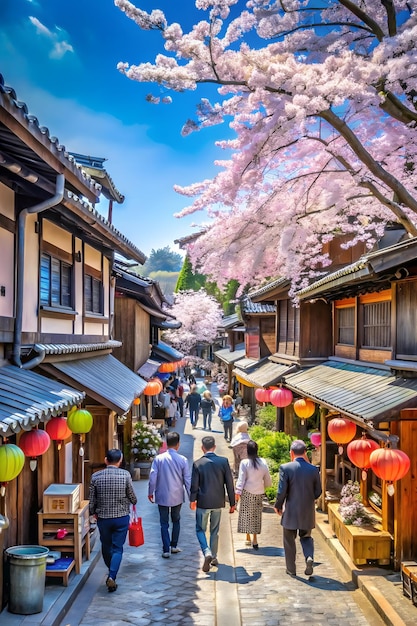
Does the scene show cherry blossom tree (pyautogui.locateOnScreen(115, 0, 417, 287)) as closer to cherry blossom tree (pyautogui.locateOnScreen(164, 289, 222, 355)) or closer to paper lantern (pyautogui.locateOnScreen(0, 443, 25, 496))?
paper lantern (pyautogui.locateOnScreen(0, 443, 25, 496))

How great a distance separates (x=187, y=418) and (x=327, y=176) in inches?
888

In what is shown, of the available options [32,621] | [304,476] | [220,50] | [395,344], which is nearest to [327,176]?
[220,50]

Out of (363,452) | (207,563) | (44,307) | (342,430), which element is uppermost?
(44,307)

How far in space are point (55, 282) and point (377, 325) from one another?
6513 mm

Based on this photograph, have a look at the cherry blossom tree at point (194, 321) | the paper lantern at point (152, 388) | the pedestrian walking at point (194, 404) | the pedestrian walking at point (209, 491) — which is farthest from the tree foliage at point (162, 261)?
the pedestrian walking at point (209, 491)

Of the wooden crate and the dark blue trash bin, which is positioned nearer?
the dark blue trash bin

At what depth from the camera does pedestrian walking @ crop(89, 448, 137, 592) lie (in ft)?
25.9

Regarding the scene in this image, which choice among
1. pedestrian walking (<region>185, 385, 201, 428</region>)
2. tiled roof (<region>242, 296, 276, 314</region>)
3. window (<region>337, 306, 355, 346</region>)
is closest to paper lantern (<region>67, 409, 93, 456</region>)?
window (<region>337, 306, 355, 346</region>)

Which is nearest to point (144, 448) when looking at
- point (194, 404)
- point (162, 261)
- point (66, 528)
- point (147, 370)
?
point (147, 370)

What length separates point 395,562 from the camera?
8.48 meters

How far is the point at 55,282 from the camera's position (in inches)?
392

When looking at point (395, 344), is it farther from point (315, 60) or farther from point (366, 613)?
point (315, 60)

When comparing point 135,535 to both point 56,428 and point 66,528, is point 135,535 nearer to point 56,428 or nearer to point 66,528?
point 66,528

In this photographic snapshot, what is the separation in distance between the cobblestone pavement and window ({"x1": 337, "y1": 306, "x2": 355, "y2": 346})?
5103mm
